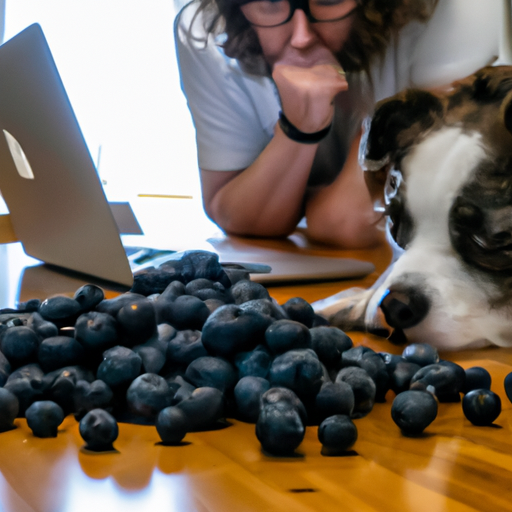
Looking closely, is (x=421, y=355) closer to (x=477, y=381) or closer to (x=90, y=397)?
(x=477, y=381)

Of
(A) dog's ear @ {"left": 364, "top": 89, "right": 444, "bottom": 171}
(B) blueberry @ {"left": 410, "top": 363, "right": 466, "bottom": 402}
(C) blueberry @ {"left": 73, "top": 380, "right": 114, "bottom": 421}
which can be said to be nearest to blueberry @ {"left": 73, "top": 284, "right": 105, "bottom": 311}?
(C) blueberry @ {"left": 73, "top": 380, "right": 114, "bottom": 421}

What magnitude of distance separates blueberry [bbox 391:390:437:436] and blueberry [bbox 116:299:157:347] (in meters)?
0.24

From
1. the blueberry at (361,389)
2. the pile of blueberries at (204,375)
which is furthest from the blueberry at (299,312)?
the blueberry at (361,389)

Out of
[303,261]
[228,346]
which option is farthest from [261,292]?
[303,261]

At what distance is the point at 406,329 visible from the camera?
2.38 feet

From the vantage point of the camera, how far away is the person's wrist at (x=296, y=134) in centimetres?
95

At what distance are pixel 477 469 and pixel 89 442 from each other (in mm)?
295

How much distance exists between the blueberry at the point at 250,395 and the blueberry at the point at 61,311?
200mm

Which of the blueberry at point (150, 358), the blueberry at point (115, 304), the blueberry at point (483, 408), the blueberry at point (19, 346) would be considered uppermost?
the blueberry at point (115, 304)

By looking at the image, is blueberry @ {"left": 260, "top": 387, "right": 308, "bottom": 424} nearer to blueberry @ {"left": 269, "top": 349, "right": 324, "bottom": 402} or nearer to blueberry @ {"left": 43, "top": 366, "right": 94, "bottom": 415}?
blueberry @ {"left": 269, "top": 349, "right": 324, "bottom": 402}

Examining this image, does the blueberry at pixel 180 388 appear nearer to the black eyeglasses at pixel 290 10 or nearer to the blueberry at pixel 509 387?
the blueberry at pixel 509 387

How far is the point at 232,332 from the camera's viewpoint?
0.55m

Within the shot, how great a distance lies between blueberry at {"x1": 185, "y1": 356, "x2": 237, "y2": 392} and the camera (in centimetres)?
52

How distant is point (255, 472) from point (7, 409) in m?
0.22
